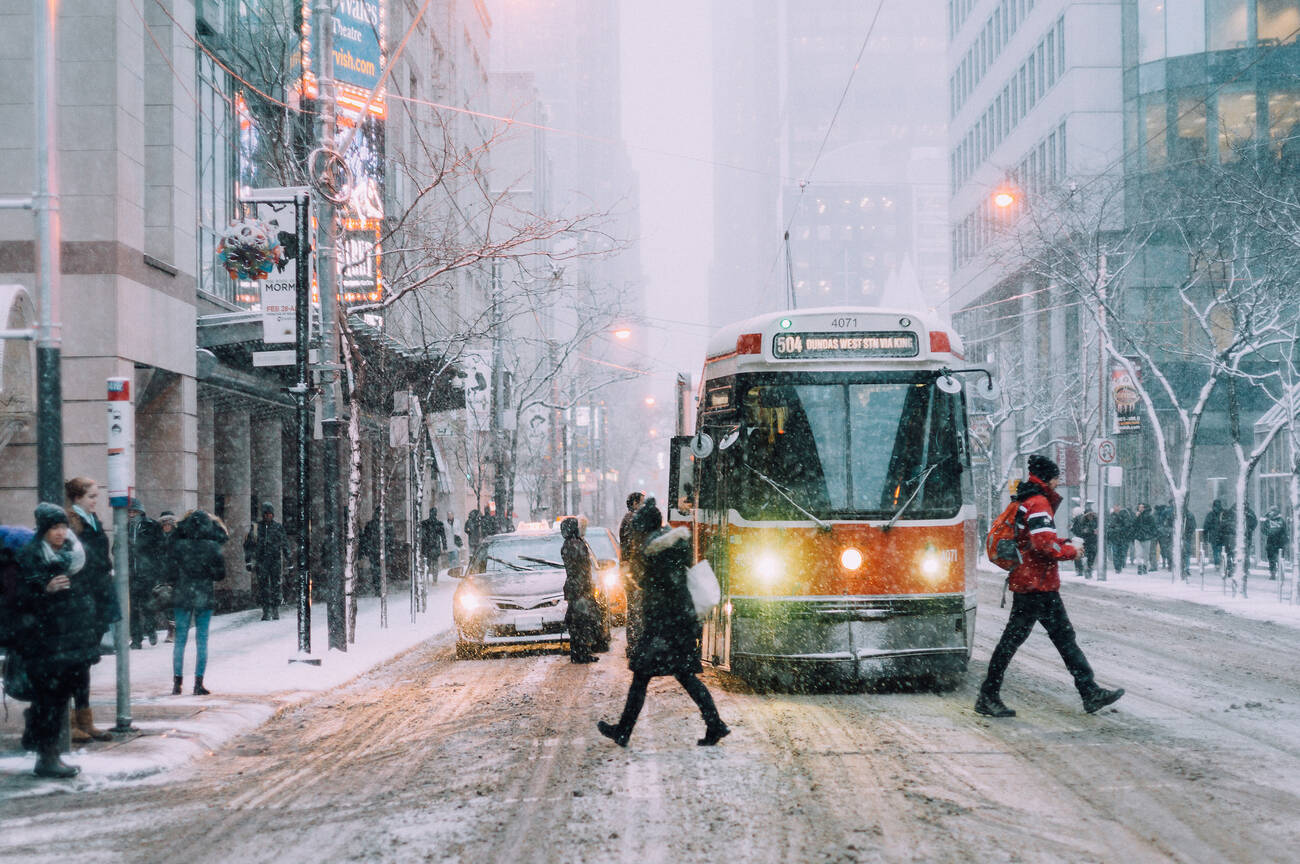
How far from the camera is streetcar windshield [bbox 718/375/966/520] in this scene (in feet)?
37.2

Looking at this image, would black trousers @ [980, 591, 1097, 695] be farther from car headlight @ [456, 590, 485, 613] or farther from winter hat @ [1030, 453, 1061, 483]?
car headlight @ [456, 590, 485, 613]

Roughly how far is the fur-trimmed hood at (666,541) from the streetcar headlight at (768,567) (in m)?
2.41

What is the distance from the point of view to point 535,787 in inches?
299

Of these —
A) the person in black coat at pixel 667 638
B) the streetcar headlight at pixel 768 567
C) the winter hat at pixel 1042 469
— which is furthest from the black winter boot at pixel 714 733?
the winter hat at pixel 1042 469

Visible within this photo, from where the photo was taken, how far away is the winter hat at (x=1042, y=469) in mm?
9727

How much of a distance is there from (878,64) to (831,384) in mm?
196838

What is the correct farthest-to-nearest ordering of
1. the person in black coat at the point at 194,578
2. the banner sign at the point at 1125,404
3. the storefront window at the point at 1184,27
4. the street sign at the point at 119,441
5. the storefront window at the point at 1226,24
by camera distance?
the storefront window at the point at 1184,27 → the storefront window at the point at 1226,24 → the banner sign at the point at 1125,404 → the person in black coat at the point at 194,578 → the street sign at the point at 119,441

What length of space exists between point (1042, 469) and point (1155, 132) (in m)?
35.2

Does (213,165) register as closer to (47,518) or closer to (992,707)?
(47,518)

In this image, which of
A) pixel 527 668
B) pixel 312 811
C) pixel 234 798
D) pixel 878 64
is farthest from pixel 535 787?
pixel 878 64

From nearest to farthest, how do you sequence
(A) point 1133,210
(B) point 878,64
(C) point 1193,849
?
(C) point 1193,849 → (A) point 1133,210 → (B) point 878,64

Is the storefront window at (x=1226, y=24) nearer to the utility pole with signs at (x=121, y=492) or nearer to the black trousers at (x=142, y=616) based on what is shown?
the black trousers at (x=142, y=616)

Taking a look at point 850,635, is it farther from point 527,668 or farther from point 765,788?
point 527,668

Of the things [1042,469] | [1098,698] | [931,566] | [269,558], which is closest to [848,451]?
[931,566]
